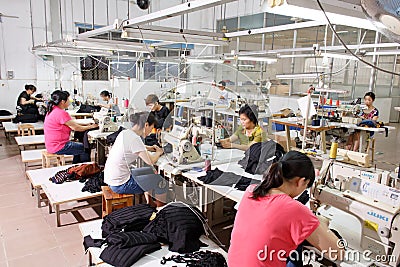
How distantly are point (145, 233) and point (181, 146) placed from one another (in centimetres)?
87

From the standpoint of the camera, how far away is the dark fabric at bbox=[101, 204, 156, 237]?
7.56 ft

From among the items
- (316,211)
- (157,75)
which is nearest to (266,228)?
(316,211)

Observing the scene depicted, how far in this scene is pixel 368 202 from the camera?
5.31 feet

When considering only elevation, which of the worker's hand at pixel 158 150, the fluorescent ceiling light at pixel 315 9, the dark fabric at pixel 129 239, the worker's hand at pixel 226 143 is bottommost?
the dark fabric at pixel 129 239

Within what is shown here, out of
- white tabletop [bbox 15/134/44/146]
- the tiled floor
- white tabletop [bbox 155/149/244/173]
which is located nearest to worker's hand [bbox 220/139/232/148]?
white tabletop [bbox 155/149/244/173]

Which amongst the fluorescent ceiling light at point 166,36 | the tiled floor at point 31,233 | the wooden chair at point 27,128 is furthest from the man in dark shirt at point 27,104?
the fluorescent ceiling light at point 166,36

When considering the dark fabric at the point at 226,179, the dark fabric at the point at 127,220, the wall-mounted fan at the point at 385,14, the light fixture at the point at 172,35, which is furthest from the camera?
the light fixture at the point at 172,35

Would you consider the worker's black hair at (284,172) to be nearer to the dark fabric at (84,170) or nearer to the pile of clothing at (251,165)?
the pile of clothing at (251,165)

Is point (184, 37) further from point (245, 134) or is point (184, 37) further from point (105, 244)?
point (105, 244)

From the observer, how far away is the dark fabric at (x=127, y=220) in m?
2.30

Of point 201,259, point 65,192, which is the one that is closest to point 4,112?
point 65,192

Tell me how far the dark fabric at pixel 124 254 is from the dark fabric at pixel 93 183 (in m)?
1.21

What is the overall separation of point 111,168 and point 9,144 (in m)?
4.69

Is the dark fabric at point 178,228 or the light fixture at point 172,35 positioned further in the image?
the light fixture at point 172,35
